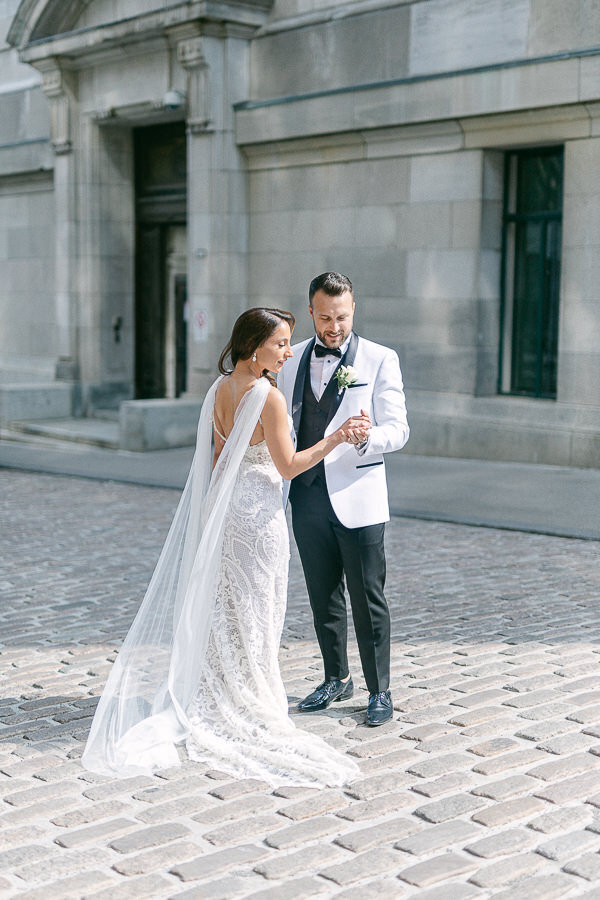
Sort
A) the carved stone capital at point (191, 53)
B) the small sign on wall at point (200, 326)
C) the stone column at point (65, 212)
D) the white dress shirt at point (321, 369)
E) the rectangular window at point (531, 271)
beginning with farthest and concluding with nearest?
the stone column at point (65, 212) → the small sign on wall at point (200, 326) → the carved stone capital at point (191, 53) → the rectangular window at point (531, 271) → the white dress shirt at point (321, 369)

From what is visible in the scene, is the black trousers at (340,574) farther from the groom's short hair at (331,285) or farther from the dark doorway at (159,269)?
the dark doorway at (159,269)

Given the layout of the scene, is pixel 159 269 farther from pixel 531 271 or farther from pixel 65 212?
pixel 531 271

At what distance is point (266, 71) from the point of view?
627 inches

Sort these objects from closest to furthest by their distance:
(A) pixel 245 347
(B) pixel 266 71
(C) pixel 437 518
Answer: (A) pixel 245 347 < (C) pixel 437 518 < (B) pixel 266 71

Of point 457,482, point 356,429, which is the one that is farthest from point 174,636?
point 457,482

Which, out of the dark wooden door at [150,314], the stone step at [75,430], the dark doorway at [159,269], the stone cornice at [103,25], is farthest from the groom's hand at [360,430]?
the dark wooden door at [150,314]

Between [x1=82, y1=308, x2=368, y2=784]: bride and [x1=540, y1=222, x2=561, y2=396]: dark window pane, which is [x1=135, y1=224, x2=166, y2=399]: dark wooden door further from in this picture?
[x1=82, y1=308, x2=368, y2=784]: bride

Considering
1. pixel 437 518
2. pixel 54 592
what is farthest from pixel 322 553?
pixel 437 518

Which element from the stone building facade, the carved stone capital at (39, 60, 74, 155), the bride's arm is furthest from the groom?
the carved stone capital at (39, 60, 74, 155)

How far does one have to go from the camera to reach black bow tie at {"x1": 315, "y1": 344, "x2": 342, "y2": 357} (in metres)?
5.27

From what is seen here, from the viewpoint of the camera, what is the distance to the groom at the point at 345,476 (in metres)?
5.20

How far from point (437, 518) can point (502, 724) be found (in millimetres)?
5366

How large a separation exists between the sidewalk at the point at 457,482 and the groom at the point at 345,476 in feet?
14.9

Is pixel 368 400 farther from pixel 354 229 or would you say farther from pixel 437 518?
pixel 354 229
